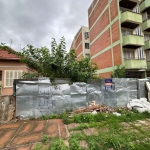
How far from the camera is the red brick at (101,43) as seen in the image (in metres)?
12.6

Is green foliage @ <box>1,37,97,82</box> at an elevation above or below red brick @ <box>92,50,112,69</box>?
below

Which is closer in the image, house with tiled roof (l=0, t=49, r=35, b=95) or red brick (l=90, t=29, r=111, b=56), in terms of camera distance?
house with tiled roof (l=0, t=49, r=35, b=95)

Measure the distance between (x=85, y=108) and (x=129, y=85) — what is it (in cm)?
334

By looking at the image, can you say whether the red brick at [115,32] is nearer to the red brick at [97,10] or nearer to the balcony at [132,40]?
the balcony at [132,40]

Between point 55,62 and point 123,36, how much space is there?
866 centimetres

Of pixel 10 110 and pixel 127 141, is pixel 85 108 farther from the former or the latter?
pixel 10 110

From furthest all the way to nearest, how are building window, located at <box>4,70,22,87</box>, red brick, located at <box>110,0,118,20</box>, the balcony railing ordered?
red brick, located at <box>110,0,118,20</box>
the balcony railing
building window, located at <box>4,70,22,87</box>

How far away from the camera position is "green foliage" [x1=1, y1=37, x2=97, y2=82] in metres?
5.40

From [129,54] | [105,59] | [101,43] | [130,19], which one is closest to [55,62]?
[105,59]

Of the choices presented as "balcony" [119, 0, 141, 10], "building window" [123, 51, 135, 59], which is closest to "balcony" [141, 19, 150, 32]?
"balcony" [119, 0, 141, 10]

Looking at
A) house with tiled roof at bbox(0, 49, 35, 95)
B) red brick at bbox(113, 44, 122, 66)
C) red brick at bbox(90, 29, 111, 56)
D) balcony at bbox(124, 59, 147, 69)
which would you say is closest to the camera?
house with tiled roof at bbox(0, 49, 35, 95)

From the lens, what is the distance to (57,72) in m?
5.68

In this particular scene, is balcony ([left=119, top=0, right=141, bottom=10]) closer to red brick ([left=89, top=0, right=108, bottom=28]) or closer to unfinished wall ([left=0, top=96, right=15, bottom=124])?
red brick ([left=89, top=0, right=108, bottom=28])

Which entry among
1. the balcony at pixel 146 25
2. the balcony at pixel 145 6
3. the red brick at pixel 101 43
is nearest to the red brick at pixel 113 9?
the red brick at pixel 101 43
